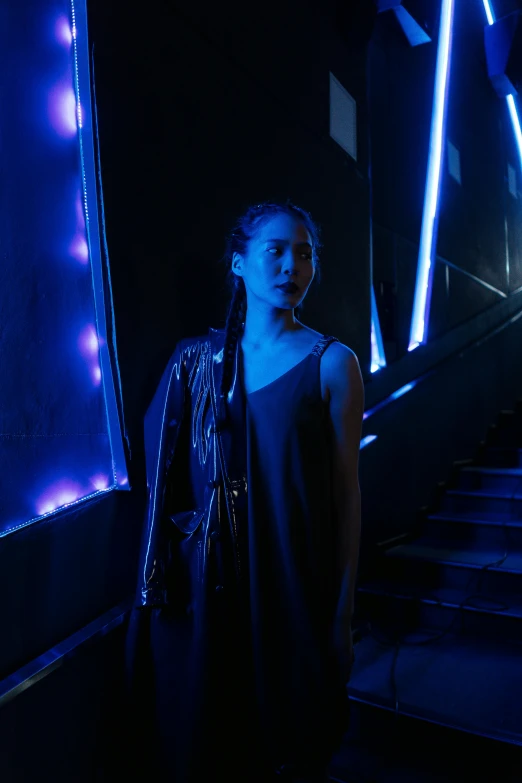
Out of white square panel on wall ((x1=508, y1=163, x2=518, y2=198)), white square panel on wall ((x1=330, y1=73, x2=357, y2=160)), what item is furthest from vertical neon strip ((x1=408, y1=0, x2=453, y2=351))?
white square panel on wall ((x1=508, y1=163, x2=518, y2=198))

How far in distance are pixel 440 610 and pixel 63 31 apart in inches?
110

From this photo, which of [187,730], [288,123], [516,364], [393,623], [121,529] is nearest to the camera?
[187,730]

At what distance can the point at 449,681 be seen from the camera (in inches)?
85.6

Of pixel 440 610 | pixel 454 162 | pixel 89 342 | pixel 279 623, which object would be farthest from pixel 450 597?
Answer: pixel 454 162

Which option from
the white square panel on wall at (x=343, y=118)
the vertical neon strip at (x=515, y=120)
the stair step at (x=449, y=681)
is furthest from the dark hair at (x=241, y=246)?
the vertical neon strip at (x=515, y=120)

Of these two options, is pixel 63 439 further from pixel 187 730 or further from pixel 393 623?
pixel 393 623

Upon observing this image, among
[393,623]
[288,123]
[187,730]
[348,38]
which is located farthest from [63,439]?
[348,38]

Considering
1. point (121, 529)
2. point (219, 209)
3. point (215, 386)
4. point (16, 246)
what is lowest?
point (121, 529)

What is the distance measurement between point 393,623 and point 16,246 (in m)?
2.47

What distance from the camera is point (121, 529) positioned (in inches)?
62.4

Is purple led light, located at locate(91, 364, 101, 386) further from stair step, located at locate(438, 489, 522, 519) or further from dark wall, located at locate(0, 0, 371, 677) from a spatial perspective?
stair step, located at locate(438, 489, 522, 519)

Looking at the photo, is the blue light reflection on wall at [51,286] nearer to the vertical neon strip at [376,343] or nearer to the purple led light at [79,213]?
the purple led light at [79,213]

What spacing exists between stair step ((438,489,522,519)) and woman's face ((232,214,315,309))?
2766 mm

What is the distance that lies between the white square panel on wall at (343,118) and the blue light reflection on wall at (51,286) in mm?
1737
